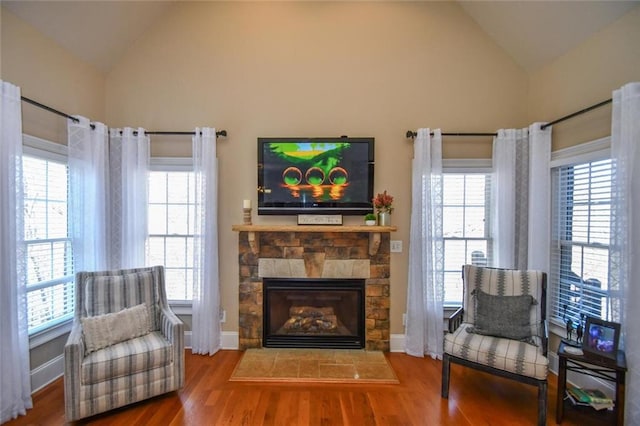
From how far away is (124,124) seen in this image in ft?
10.3

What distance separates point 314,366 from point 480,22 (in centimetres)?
385

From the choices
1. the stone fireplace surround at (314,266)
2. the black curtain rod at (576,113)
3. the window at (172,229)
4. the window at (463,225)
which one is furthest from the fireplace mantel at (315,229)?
the black curtain rod at (576,113)

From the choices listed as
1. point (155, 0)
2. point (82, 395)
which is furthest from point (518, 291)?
point (155, 0)

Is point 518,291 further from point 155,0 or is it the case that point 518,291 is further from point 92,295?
point 155,0

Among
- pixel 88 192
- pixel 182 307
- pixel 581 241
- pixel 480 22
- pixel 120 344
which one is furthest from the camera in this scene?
pixel 182 307

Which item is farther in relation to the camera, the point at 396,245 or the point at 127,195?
the point at 396,245

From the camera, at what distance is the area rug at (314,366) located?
2539 millimetres

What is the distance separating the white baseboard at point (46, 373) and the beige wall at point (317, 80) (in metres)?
1.90

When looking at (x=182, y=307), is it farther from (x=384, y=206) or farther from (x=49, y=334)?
(x=384, y=206)

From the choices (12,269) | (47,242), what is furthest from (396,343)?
(47,242)

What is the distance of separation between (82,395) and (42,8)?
9.84 feet

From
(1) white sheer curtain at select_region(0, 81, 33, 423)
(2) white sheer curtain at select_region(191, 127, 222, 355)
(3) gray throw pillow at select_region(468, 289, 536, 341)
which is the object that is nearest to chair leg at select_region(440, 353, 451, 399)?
(3) gray throw pillow at select_region(468, 289, 536, 341)

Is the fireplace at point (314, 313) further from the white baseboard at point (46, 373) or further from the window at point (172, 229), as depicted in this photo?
the white baseboard at point (46, 373)

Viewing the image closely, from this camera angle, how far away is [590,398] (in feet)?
6.68
